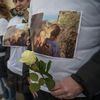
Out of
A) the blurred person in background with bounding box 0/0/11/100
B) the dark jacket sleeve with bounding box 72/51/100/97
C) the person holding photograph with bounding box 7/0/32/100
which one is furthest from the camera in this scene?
the blurred person in background with bounding box 0/0/11/100

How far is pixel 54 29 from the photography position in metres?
1.33

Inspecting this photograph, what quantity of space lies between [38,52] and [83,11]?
275 millimetres

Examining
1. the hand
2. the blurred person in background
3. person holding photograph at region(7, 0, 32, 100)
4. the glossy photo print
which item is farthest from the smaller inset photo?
the hand

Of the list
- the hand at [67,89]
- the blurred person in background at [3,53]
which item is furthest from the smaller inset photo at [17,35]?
the hand at [67,89]

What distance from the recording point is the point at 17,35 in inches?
99.0

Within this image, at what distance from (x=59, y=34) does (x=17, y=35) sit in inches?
48.5

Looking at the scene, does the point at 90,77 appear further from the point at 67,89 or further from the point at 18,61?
the point at 18,61

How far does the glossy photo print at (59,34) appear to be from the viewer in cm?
131

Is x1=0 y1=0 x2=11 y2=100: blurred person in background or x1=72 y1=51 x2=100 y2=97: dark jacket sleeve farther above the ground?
x1=72 y1=51 x2=100 y2=97: dark jacket sleeve

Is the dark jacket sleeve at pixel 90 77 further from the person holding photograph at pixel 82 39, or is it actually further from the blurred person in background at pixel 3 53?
the blurred person in background at pixel 3 53

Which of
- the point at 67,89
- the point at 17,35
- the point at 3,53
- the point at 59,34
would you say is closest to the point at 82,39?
the point at 59,34

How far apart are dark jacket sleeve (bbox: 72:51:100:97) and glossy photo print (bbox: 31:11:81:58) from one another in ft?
0.38

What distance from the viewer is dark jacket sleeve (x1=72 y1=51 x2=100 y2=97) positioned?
120cm

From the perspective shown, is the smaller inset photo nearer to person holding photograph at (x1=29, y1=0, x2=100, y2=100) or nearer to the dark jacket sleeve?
person holding photograph at (x1=29, y1=0, x2=100, y2=100)
